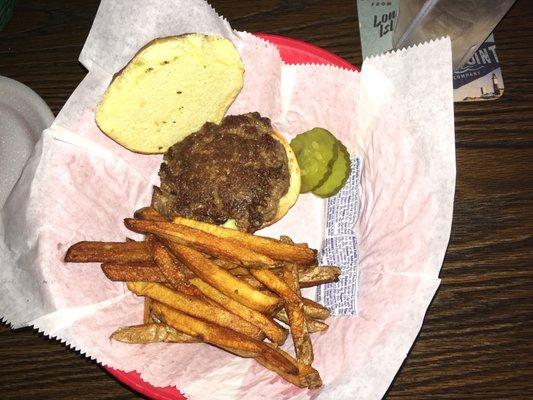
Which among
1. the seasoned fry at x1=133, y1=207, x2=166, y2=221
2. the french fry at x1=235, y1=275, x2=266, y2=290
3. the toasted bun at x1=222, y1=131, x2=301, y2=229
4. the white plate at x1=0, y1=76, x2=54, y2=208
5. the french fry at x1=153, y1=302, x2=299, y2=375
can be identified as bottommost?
the french fry at x1=153, y1=302, x2=299, y2=375

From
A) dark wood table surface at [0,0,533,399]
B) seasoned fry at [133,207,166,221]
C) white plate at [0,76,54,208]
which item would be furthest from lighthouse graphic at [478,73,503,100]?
white plate at [0,76,54,208]

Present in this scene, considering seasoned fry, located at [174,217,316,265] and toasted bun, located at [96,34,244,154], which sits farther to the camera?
toasted bun, located at [96,34,244,154]

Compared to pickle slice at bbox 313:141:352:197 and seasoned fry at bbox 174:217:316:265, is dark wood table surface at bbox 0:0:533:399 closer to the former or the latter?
pickle slice at bbox 313:141:352:197

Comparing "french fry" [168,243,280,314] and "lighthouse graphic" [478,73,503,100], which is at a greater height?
"lighthouse graphic" [478,73,503,100]

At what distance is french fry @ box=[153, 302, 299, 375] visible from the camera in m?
1.71

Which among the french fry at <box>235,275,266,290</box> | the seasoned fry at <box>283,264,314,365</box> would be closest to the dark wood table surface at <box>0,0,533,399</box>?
the seasoned fry at <box>283,264,314,365</box>

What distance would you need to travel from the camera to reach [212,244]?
177 cm

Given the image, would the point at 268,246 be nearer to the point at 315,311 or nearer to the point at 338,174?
the point at 315,311

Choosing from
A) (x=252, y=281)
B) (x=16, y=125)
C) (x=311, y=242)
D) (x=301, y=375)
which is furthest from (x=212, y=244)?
(x=16, y=125)

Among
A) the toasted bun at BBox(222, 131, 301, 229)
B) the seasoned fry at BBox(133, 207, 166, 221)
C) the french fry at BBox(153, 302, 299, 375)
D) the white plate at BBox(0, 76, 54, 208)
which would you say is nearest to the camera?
the french fry at BBox(153, 302, 299, 375)

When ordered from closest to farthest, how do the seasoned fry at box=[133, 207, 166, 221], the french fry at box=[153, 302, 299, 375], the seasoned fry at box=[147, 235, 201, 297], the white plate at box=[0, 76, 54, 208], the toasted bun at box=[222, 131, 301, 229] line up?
1. the french fry at box=[153, 302, 299, 375]
2. the seasoned fry at box=[147, 235, 201, 297]
3. the seasoned fry at box=[133, 207, 166, 221]
4. the toasted bun at box=[222, 131, 301, 229]
5. the white plate at box=[0, 76, 54, 208]

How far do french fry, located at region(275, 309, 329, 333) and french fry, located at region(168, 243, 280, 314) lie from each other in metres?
0.15

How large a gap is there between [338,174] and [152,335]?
91 cm

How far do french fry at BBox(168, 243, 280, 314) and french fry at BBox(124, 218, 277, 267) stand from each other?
32mm
